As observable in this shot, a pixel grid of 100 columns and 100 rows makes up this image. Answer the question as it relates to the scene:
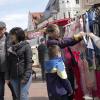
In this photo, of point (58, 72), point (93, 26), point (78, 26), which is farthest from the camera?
point (78, 26)

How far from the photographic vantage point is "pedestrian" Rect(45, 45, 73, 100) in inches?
283

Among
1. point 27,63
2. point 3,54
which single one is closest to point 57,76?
point 27,63

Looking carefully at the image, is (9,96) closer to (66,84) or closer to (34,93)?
(34,93)

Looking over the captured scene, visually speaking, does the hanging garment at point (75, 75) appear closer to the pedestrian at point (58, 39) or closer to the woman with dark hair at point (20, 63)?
the woman with dark hair at point (20, 63)

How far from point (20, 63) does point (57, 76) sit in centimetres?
105

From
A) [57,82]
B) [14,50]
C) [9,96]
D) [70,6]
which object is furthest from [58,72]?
[70,6]

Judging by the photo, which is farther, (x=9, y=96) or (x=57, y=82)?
(x=9, y=96)

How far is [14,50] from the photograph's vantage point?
8.15 meters

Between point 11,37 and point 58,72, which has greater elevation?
point 11,37

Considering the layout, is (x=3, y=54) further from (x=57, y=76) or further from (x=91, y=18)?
(x=91, y=18)

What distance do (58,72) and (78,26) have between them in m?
2.63

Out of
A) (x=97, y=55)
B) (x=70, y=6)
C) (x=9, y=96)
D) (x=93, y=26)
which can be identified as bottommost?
(x=9, y=96)

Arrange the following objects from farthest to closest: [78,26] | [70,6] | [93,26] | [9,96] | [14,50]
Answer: [70,6], [9,96], [78,26], [93,26], [14,50]

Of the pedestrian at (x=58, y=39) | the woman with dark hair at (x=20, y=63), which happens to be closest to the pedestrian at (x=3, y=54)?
the woman with dark hair at (x=20, y=63)
